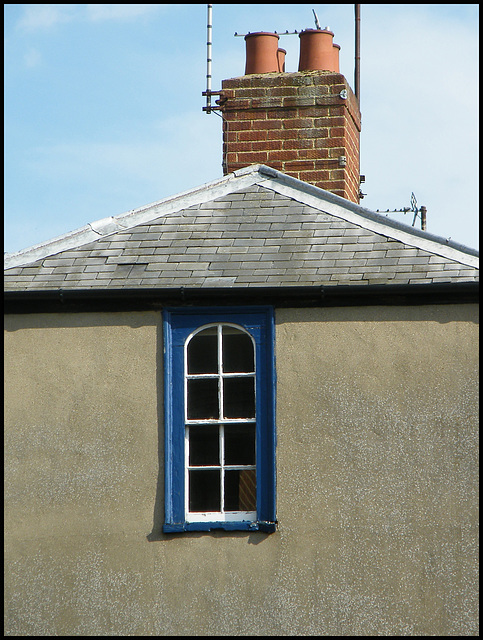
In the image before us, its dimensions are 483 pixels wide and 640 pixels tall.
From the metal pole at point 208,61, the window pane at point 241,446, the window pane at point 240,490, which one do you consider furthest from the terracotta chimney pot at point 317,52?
the window pane at point 240,490

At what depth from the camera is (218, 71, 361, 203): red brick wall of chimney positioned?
955 cm

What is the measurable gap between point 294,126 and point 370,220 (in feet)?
6.01

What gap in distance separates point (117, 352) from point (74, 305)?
0.57 m

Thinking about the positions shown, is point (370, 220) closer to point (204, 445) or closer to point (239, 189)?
point (239, 189)

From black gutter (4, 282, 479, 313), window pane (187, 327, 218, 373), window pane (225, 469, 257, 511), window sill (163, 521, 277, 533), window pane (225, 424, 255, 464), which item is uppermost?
black gutter (4, 282, 479, 313)

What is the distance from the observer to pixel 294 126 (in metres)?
9.59

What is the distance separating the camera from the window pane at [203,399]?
7.89 meters

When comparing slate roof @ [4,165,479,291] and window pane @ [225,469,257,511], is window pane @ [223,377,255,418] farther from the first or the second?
slate roof @ [4,165,479,291]

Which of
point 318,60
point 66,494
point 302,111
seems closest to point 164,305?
point 66,494

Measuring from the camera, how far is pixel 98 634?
734cm

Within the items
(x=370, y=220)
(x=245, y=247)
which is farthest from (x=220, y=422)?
(x=370, y=220)

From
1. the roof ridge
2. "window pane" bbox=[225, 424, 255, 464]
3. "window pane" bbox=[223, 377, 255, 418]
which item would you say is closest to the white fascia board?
the roof ridge

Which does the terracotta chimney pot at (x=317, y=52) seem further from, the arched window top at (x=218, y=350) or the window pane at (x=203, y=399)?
the window pane at (x=203, y=399)

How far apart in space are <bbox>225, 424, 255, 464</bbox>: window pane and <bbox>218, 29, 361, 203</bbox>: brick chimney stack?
307 centimetres
